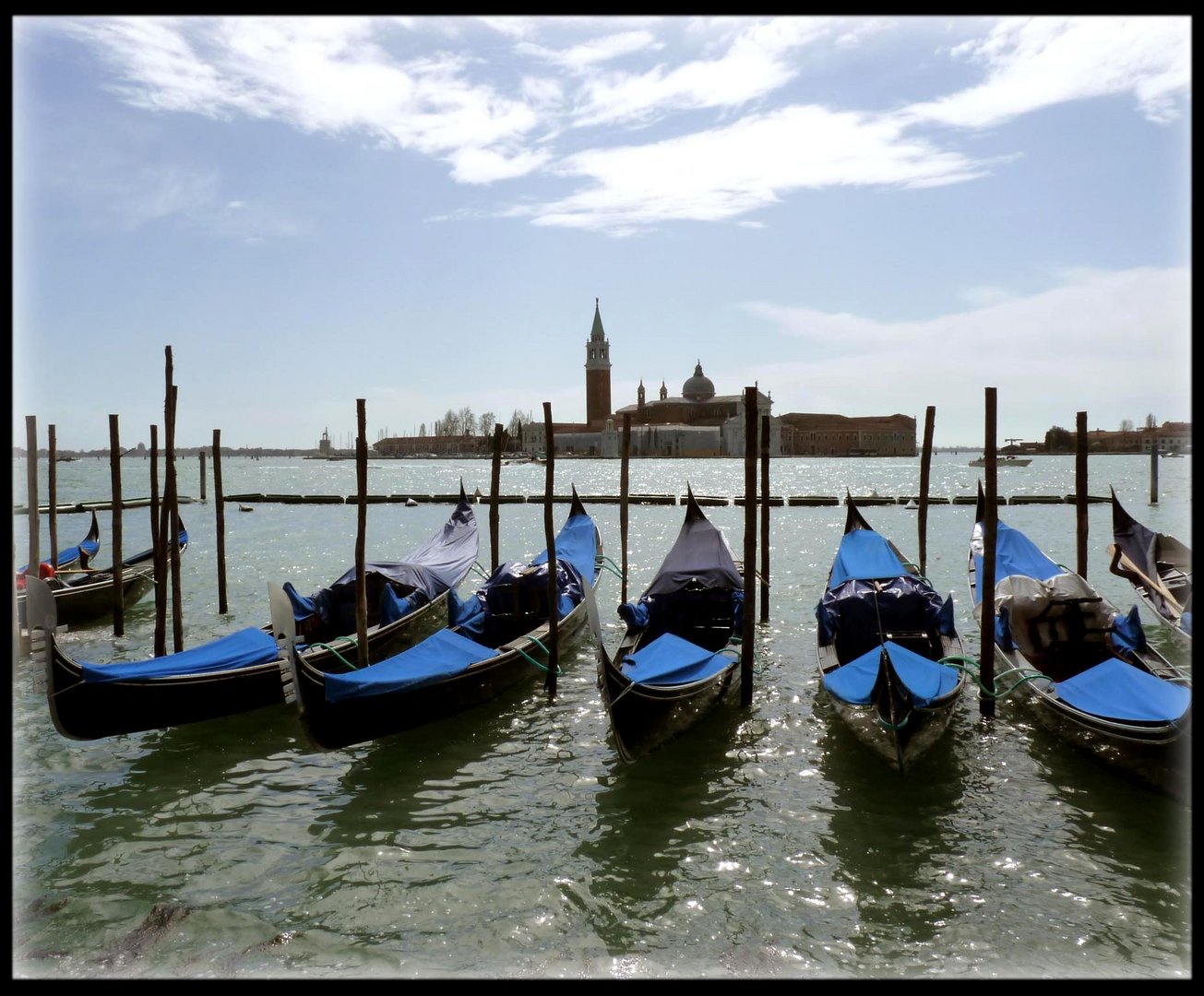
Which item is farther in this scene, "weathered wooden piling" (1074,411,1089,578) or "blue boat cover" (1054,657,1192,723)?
"weathered wooden piling" (1074,411,1089,578)

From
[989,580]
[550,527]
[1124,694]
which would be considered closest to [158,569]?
[550,527]

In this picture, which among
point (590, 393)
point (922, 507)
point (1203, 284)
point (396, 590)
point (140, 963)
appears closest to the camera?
point (1203, 284)

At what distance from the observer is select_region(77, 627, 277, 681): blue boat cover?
5359 millimetres

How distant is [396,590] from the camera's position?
28.8 ft

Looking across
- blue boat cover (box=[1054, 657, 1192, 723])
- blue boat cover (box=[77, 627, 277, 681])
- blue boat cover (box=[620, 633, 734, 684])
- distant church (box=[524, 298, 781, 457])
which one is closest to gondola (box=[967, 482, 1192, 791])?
blue boat cover (box=[1054, 657, 1192, 723])

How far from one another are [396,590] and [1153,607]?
8.28 metres

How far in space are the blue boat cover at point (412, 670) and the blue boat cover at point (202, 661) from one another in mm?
1000

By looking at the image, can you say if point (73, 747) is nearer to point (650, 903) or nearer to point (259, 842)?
point (259, 842)

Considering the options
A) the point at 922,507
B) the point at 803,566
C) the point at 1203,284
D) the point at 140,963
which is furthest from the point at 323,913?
the point at 803,566

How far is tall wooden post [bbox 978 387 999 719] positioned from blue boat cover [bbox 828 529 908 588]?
120 centimetres

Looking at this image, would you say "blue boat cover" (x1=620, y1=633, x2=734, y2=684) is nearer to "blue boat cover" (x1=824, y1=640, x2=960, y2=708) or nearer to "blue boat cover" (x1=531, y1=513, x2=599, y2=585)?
"blue boat cover" (x1=824, y1=640, x2=960, y2=708)

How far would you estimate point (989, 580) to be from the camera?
6.11 metres

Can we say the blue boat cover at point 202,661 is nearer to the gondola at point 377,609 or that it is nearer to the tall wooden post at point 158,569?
the gondola at point 377,609
